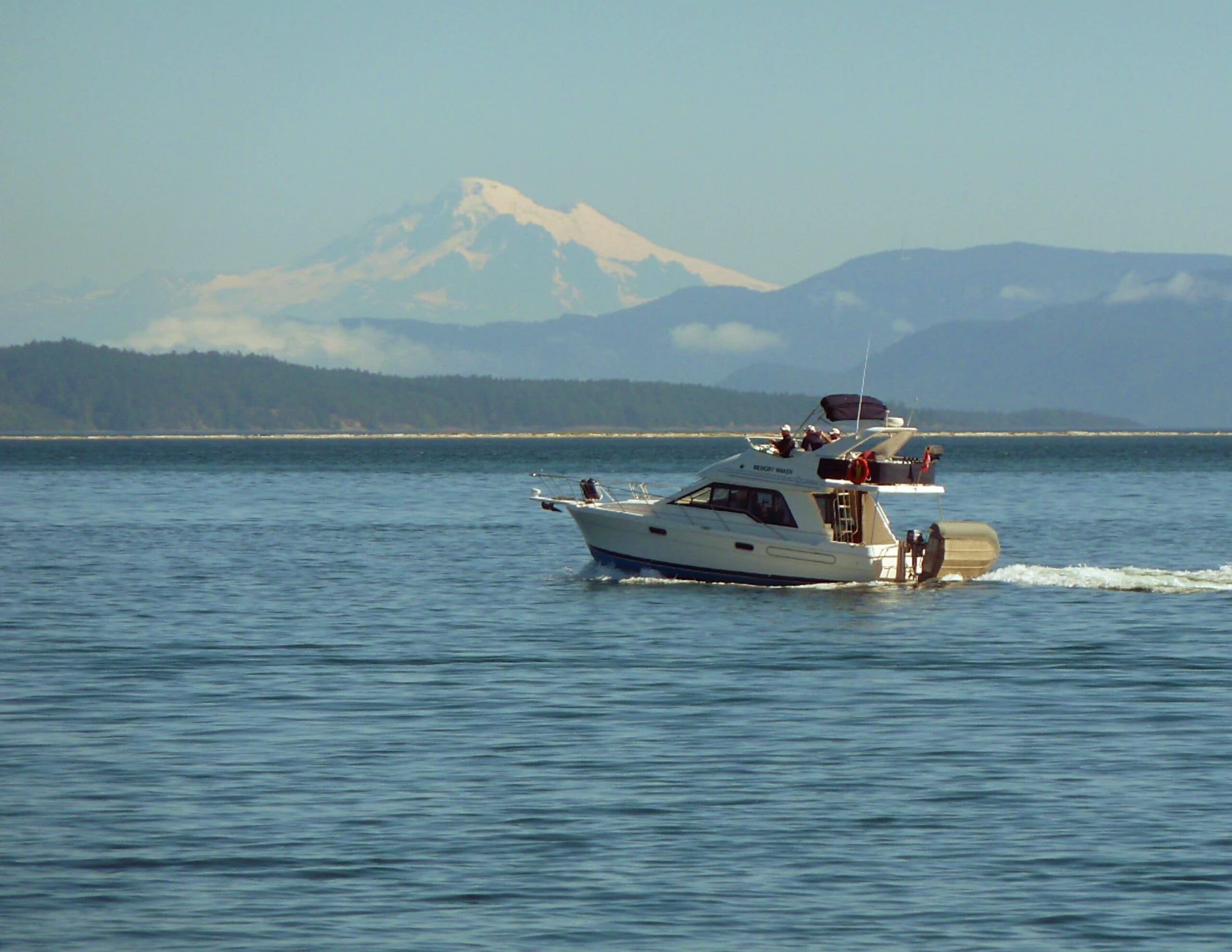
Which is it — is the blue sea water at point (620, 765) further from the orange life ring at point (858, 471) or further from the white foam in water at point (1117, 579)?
the orange life ring at point (858, 471)

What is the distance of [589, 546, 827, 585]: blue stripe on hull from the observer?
49.0 m

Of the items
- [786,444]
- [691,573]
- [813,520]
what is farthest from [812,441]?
[691,573]

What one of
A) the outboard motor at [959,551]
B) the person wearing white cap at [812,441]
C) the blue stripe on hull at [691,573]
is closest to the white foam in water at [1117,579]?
the outboard motor at [959,551]

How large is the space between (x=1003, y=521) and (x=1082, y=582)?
1524 inches

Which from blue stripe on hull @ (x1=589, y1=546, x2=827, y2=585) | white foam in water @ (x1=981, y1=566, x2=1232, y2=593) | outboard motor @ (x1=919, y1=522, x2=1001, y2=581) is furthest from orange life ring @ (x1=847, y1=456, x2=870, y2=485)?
white foam in water @ (x1=981, y1=566, x2=1232, y2=593)

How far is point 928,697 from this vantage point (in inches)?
1215

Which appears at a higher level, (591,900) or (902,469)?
(902,469)

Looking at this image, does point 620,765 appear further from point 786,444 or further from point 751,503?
point 786,444

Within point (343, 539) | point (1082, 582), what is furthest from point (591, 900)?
point (343, 539)

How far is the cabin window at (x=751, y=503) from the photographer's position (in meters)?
48.6

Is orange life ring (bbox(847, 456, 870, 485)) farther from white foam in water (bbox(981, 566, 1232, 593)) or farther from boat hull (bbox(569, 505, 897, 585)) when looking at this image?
white foam in water (bbox(981, 566, 1232, 593))

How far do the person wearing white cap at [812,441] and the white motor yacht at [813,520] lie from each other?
0.33 m

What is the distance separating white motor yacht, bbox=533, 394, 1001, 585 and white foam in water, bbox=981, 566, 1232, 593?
2275 mm

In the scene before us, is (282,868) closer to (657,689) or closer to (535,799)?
(535,799)
